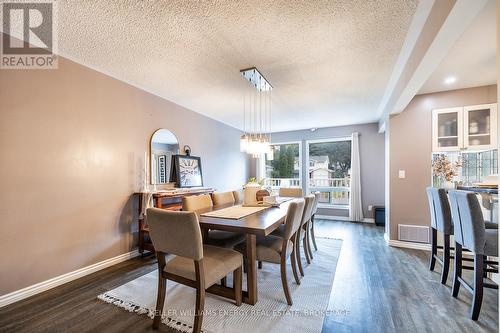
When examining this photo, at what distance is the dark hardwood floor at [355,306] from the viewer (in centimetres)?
164

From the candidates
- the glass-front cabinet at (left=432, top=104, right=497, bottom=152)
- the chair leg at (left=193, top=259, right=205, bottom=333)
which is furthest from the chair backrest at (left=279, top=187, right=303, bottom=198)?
the chair leg at (left=193, top=259, right=205, bottom=333)

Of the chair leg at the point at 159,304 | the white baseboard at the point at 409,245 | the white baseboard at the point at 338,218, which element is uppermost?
the chair leg at the point at 159,304

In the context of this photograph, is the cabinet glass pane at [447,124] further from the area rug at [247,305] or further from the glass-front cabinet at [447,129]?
the area rug at [247,305]

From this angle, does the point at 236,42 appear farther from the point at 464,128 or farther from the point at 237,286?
the point at 464,128

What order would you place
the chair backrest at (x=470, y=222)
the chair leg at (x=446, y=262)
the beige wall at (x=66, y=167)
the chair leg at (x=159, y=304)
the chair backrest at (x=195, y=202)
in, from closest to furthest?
the chair leg at (x=159, y=304), the chair backrest at (x=470, y=222), the beige wall at (x=66, y=167), the chair leg at (x=446, y=262), the chair backrest at (x=195, y=202)

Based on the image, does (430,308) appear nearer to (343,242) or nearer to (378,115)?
(343,242)

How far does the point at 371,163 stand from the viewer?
17.0ft

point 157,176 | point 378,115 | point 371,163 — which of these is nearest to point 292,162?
point 371,163

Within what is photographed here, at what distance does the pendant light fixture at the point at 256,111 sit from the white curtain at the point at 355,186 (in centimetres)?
220

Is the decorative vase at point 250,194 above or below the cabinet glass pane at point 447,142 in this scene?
below

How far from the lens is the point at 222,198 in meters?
3.01

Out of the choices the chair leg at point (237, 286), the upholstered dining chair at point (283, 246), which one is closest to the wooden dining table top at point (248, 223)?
the upholstered dining chair at point (283, 246)

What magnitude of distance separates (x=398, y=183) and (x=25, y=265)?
191 inches

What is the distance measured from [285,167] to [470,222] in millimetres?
4726
